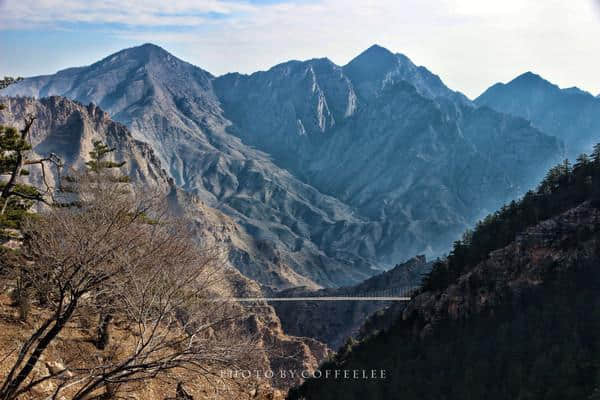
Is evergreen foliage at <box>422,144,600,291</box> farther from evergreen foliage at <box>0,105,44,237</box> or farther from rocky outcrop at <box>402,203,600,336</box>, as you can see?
evergreen foliage at <box>0,105,44,237</box>

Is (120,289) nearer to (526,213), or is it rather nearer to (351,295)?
(526,213)

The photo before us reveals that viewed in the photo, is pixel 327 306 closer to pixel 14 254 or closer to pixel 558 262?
pixel 558 262

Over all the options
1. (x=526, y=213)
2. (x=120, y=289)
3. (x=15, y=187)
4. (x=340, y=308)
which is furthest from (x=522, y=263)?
(x=340, y=308)

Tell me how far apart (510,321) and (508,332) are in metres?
1.59

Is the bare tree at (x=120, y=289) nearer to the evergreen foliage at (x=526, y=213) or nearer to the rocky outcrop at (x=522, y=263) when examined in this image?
the rocky outcrop at (x=522, y=263)

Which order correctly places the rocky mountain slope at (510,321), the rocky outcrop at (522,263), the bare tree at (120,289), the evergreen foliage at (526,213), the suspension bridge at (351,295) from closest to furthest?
the bare tree at (120,289)
the rocky mountain slope at (510,321)
the rocky outcrop at (522,263)
the evergreen foliage at (526,213)
the suspension bridge at (351,295)

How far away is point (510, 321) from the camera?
42625 millimetres

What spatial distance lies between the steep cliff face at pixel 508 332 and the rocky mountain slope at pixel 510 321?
77 millimetres

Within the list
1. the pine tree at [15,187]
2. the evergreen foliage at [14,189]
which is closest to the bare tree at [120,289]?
the pine tree at [15,187]

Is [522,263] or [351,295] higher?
[351,295]

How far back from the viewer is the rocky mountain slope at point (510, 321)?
1435 inches

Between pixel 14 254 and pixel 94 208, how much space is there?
3766 mm

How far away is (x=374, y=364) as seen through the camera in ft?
158

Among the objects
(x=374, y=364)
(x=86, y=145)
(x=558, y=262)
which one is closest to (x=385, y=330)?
(x=374, y=364)
